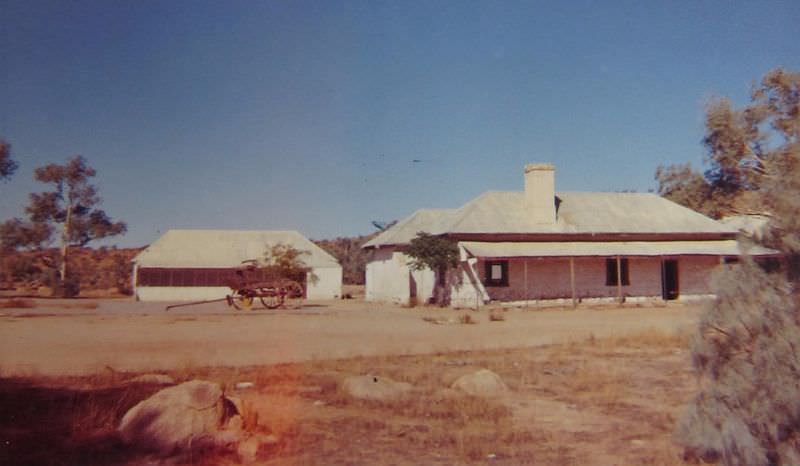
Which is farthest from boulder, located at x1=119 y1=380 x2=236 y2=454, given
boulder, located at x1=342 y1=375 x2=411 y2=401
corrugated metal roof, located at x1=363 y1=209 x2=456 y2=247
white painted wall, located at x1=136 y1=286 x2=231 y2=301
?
white painted wall, located at x1=136 y1=286 x2=231 y2=301

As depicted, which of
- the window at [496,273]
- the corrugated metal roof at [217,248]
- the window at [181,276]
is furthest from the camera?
the corrugated metal roof at [217,248]

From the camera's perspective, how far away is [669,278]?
33.1 meters

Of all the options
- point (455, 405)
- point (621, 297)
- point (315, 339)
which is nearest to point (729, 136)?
point (621, 297)

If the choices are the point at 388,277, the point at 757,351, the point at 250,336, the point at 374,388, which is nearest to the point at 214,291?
the point at 388,277

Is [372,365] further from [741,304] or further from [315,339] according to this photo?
[741,304]

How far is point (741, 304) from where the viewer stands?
4.54m

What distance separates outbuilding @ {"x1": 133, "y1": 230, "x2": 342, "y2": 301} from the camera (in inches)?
1447

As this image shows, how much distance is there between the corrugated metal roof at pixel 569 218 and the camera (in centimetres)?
3033

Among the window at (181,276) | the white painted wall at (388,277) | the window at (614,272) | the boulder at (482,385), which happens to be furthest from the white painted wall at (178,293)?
the boulder at (482,385)

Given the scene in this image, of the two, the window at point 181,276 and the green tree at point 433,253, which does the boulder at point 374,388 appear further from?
the window at point 181,276

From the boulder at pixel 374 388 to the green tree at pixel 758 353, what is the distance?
383 cm

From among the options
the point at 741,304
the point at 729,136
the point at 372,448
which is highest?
the point at 729,136

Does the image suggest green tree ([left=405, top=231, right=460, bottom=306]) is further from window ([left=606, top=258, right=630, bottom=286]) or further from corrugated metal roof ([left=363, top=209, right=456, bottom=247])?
window ([left=606, top=258, right=630, bottom=286])

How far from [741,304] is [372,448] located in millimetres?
3413
